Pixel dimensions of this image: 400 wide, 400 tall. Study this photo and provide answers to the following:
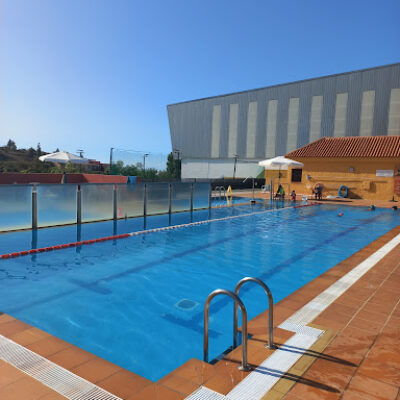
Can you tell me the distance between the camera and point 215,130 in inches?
1729

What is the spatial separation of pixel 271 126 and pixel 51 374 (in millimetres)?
37810

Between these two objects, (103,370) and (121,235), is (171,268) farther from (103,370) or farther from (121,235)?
(103,370)

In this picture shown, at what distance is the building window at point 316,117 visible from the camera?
1363 inches

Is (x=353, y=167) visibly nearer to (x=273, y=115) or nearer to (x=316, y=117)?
(x=316, y=117)

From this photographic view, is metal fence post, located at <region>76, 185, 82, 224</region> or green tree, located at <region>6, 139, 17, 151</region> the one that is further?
green tree, located at <region>6, 139, 17, 151</region>

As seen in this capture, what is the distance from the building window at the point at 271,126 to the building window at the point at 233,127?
14.3 feet

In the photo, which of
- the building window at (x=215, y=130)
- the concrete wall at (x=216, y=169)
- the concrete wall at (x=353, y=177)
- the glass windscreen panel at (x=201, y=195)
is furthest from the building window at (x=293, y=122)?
the glass windscreen panel at (x=201, y=195)

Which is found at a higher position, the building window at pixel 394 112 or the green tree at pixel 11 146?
the building window at pixel 394 112

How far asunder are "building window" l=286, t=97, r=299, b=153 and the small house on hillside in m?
9.68

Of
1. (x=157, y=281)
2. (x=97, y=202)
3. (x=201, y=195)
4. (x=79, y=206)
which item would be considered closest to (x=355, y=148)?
(x=201, y=195)

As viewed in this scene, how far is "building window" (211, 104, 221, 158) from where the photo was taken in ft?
142

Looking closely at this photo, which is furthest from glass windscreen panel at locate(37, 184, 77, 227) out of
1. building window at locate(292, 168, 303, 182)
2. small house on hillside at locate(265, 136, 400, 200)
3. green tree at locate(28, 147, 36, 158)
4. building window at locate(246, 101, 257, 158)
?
green tree at locate(28, 147, 36, 158)

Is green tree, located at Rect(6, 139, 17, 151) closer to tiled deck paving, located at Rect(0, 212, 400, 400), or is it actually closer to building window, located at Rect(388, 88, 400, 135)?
building window, located at Rect(388, 88, 400, 135)

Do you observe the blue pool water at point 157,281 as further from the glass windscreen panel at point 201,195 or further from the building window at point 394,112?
the building window at point 394,112
